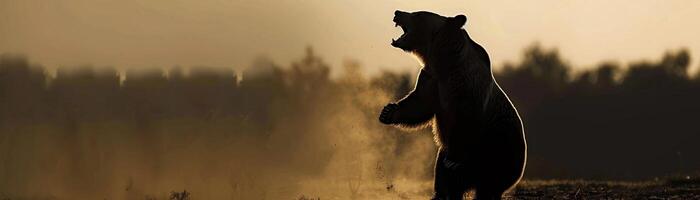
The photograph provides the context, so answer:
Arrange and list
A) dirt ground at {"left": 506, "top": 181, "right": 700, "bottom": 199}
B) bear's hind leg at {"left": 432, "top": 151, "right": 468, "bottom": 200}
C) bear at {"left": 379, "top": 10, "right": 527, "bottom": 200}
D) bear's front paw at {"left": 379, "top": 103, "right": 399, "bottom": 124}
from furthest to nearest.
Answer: dirt ground at {"left": 506, "top": 181, "right": 700, "bottom": 199} → bear's front paw at {"left": 379, "top": 103, "right": 399, "bottom": 124} → bear's hind leg at {"left": 432, "top": 151, "right": 468, "bottom": 200} → bear at {"left": 379, "top": 10, "right": 527, "bottom": 200}

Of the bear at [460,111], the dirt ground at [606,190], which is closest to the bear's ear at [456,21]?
the bear at [460,111]

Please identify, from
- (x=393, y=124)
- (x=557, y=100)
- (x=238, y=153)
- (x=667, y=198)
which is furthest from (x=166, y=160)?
(x=393, y=124)

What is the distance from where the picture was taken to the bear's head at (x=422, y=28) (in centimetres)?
923

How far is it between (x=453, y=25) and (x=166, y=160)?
2408 cm

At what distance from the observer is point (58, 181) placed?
29031 mm

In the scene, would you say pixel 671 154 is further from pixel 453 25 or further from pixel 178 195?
pixel 453 25

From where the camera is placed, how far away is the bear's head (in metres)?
9.23

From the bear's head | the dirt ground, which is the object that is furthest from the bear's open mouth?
the dirt ground

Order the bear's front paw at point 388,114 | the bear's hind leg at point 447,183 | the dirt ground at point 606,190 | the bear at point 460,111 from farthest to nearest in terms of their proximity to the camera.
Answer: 1. the dirt ground at point 606,190
2. the bear's front paw at point 388,114
3. the bear's hind leg at point 447,183
4. the bear at point 460,111

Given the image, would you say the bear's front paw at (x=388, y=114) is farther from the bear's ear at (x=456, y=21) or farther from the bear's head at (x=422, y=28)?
the bear's ear at (x=456, y=21)

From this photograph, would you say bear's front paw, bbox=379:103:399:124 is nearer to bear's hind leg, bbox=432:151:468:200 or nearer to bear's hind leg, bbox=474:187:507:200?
bear's hind leg, bbox=432:151:468:200

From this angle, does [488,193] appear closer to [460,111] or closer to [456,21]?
[460,111]

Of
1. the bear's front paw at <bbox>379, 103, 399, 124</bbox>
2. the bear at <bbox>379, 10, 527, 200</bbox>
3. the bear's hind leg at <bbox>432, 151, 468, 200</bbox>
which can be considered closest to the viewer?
the bear at <bbox>379, 10, 527, 200</bbox>

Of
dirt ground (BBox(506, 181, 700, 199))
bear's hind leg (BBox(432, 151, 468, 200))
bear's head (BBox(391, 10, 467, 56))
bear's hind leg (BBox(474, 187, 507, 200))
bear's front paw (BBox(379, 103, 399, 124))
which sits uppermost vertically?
bear's head (BBox(391, 10, 467, 56))
